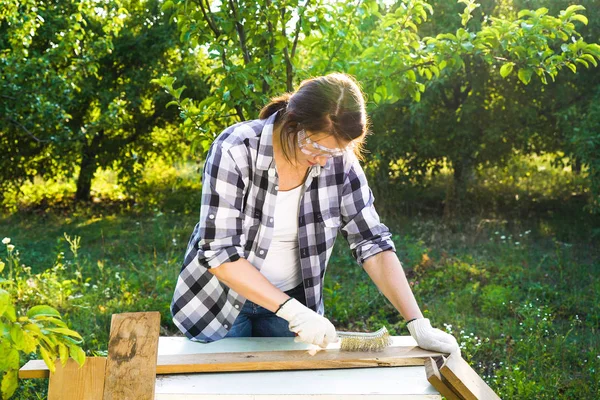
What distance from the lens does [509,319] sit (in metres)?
4.32

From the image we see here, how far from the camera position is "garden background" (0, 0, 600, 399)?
133 inches

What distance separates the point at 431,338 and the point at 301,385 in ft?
1.71

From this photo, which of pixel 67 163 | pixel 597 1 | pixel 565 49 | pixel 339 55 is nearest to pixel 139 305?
pixel 339 55

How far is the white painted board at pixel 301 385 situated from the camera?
1.98m

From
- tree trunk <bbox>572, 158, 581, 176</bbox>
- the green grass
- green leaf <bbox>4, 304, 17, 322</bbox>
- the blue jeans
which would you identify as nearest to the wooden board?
the blue jeans

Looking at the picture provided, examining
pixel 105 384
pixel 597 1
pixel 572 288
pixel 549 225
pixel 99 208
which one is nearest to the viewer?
pixel 105 384

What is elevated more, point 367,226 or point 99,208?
point 367,226

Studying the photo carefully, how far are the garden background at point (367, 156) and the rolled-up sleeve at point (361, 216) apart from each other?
1.03 meters

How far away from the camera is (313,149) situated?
7.38 feet

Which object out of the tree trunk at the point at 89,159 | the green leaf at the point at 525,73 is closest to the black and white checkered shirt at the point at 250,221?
the green leaf at the point at 525,73

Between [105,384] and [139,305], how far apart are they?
259 centimetres

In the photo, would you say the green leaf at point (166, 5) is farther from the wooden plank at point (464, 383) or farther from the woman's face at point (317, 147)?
the wooden plank at point (464, 383)

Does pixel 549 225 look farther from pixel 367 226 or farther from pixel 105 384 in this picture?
pixel 105 384

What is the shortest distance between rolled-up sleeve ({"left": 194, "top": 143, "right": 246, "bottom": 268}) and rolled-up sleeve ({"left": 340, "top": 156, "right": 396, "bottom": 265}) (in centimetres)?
47
